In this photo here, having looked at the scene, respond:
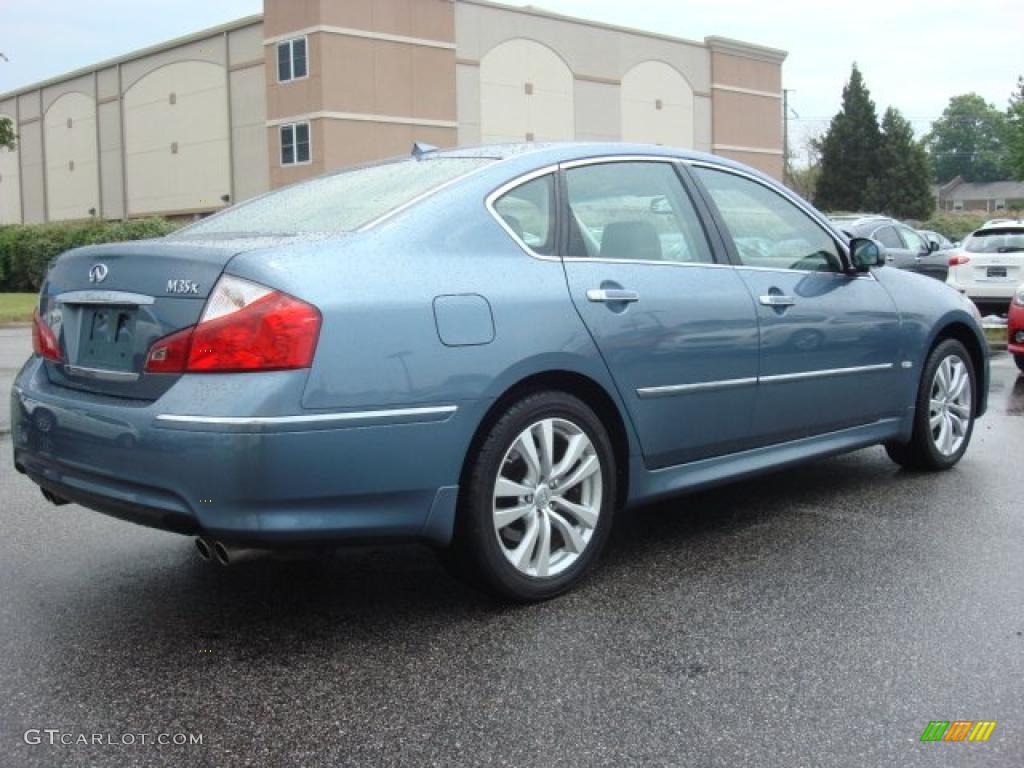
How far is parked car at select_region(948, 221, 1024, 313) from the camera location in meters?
14.3

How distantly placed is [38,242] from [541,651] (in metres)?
30.7

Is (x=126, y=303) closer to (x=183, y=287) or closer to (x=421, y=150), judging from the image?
(x=183, y=287)

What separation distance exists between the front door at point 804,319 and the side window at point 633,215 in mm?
200

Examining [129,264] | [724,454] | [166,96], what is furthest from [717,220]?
[166,96]

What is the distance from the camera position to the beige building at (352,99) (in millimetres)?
43594

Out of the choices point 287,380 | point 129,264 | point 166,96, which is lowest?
point 287,380

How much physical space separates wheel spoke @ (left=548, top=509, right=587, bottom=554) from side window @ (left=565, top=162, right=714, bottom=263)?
94 cm

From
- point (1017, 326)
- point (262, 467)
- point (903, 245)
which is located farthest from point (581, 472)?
point (903, 245)

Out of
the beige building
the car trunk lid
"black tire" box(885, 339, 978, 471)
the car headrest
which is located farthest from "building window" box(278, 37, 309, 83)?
the car trunk lid

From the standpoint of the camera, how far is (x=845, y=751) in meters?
2.83

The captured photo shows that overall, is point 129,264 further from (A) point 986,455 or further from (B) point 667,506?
(A) point 986,455

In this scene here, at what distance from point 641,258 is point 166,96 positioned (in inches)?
1981

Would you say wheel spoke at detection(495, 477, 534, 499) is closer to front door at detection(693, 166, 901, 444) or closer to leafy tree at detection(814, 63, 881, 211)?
front door at detection(693, 166, 901, 444)

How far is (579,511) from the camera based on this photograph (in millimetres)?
3986
